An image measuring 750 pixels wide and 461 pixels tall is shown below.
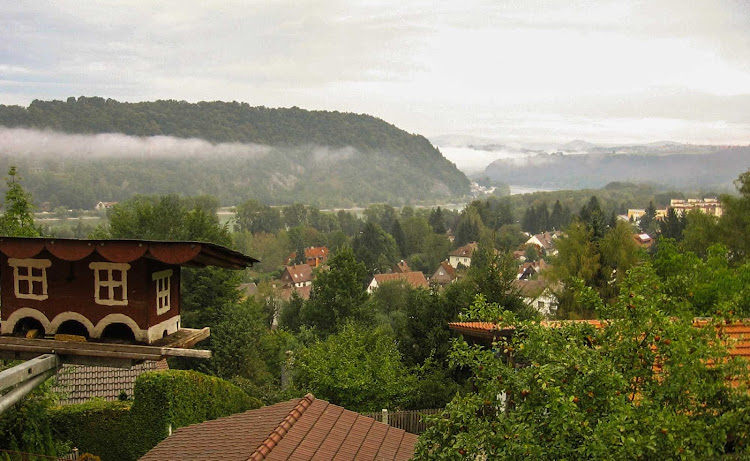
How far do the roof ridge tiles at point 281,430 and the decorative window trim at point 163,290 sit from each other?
10.3 ft

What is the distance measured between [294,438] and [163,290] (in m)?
4.05

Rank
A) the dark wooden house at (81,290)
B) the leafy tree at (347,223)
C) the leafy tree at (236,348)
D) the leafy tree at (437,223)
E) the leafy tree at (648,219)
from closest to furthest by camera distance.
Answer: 1. the dark wooden house at (81,290)
2. the leafy tree at (236,348)
3. the leafy tree at (437,223)
4. the leafy tree at (648,219)
5. the leafy tree at (347,223)

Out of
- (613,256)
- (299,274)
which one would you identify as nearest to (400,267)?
(299,274)

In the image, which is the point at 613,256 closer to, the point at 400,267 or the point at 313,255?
the point at 400,267

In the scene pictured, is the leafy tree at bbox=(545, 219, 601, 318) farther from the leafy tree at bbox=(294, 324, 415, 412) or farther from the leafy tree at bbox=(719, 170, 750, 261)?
the leafy tree at bbox=(294, 324, 415, 412)

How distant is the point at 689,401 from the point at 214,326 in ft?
81.0

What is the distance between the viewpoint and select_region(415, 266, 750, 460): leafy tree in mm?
5492

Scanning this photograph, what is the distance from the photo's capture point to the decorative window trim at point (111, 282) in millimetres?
5461

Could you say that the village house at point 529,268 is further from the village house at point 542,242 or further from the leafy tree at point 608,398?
the leafy tree at point 608,398

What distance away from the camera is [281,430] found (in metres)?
9.01

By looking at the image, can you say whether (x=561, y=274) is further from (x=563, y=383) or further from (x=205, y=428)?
(x=563, y=383)

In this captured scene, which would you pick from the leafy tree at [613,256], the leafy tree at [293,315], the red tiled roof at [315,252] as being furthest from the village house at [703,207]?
the red tiled roof at [315,252]

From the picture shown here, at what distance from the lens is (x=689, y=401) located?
6285mm

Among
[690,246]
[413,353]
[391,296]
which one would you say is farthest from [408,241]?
[413,353]
